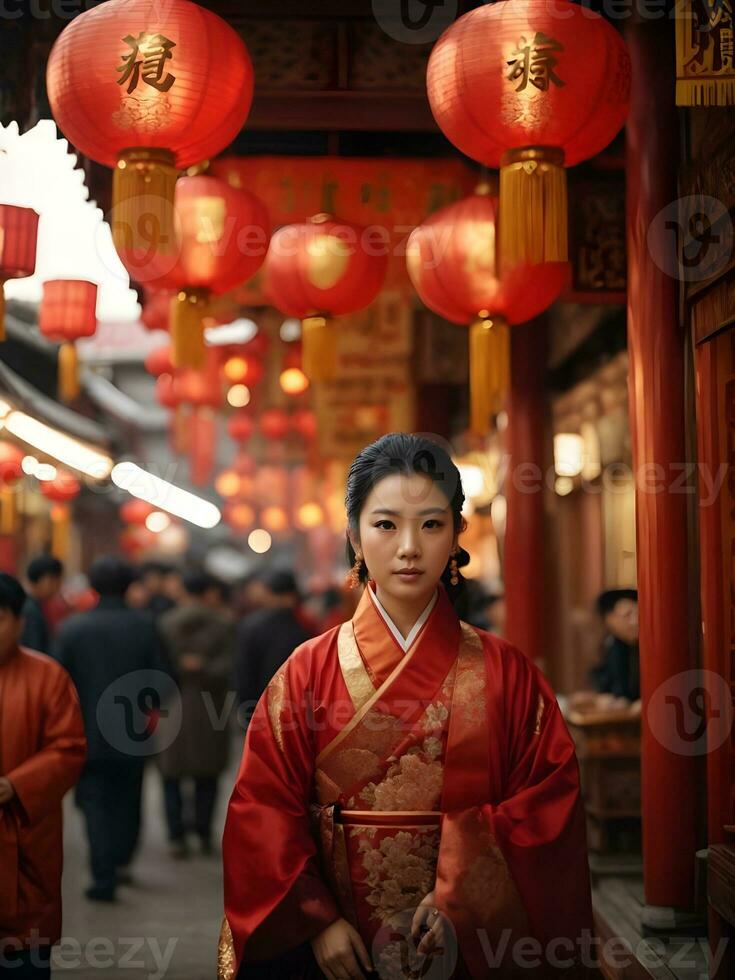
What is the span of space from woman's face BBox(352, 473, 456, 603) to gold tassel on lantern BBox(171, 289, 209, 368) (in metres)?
2.16

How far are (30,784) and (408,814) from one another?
1.80m

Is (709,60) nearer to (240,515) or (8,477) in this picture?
(8,477)

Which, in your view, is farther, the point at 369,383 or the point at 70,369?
the point at 369,383

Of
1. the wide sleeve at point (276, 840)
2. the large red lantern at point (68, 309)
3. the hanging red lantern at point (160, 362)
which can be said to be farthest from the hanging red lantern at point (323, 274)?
the hanging red lantern at point (160, 362)

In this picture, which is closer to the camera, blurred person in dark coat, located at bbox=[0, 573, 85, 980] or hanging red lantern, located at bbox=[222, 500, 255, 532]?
blurred person in dark coat, located at bbox=[0, 573, 85, 980]

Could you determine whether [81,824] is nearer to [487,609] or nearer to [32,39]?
[487,609]

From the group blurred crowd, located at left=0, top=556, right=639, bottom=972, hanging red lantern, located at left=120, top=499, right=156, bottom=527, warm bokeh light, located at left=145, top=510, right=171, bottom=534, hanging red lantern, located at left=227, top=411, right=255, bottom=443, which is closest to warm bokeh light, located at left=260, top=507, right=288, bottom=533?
warm bokeh light, located at left=145, top=510, right=171, bottom=534

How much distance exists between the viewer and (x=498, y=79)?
410cm

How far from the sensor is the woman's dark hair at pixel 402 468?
353 centimetres

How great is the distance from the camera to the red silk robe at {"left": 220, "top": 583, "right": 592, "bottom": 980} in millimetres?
3318

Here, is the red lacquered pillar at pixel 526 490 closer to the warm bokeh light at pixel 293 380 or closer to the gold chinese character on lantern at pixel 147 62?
the warm bokeh light at pixel 293 380

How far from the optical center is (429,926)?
10.8 ft

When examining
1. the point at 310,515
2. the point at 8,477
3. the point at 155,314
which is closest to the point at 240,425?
the point at 310,515

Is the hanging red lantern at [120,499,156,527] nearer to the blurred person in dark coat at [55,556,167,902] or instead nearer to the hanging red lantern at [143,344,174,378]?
the hanging red lantern at [143,344,174,378]
